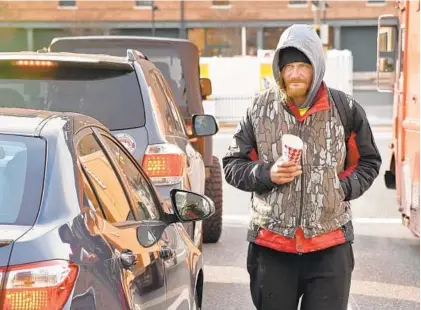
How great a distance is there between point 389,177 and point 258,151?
22.8 ft

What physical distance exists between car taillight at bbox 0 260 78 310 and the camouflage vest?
5.41ft

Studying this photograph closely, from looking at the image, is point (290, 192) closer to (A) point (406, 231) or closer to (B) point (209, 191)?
(B) point (209, 191)

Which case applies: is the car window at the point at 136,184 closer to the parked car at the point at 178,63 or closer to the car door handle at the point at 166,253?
the car door handle at the point at 166,253

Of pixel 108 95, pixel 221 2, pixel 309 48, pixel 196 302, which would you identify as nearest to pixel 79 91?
pixel 108 95

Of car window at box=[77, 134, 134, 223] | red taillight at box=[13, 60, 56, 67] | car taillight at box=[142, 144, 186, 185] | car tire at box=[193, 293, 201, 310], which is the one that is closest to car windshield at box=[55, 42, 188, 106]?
car taillight at box=[142, 144, 186, 185]

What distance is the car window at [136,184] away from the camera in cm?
397

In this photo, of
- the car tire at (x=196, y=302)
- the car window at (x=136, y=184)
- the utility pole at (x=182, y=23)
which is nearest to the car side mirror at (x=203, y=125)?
the car tire at (x=196, y=302)

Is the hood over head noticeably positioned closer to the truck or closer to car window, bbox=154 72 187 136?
car window, bbox=154 72 187 136

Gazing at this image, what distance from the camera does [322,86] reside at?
167 inches

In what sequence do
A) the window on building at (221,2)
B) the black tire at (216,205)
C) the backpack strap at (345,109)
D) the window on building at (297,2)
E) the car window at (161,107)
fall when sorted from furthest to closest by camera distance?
the window on building at (297,2) < the window on building at (221,2) < the black tire at (216,205) < the car window at (161,107) < the backpack strap at (345,109)

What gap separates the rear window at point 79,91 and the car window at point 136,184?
5.15ft

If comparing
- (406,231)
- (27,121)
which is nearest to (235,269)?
(406,231)

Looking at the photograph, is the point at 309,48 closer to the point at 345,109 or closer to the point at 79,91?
the point at 345,109

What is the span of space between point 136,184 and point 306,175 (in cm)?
76
